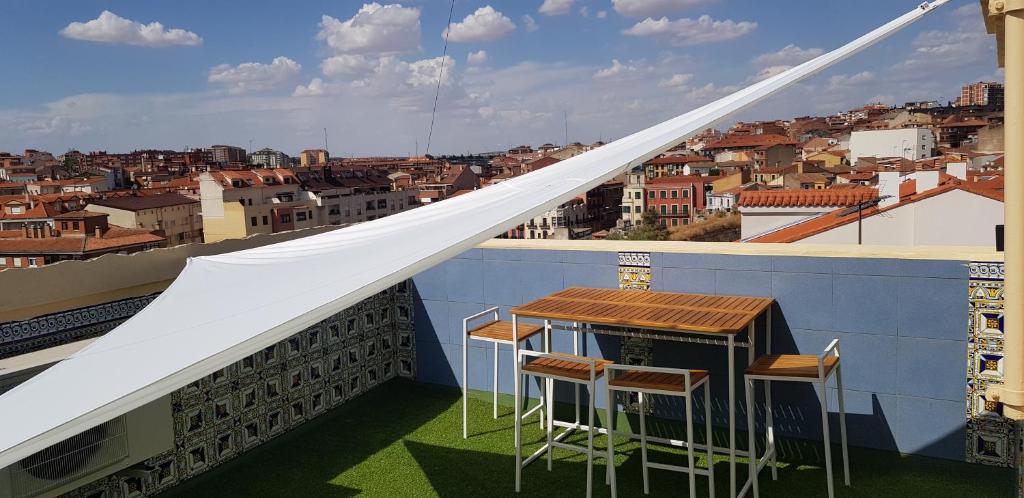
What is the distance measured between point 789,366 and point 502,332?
1745mm

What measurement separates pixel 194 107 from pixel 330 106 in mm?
20493

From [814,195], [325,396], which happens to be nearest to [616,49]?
[814,195]

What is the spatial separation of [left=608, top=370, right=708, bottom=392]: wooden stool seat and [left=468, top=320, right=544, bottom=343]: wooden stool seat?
101 cm

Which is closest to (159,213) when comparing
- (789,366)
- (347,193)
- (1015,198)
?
(347,193)

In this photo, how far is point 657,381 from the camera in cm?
369

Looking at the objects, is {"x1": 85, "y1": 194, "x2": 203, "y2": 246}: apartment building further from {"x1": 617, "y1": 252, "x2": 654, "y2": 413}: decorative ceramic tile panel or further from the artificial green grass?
{"x1": 617, "y1": 252, "x2": 654, "y2": 413}: decorative ceramic tile panel

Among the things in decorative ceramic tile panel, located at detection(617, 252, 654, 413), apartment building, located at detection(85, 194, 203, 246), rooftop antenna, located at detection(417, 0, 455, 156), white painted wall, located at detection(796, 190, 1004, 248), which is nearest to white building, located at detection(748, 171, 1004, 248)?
white painted wall, located at detection(796, 190, 1004, 248)

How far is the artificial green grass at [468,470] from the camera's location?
13.2ft

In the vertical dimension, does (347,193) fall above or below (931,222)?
above

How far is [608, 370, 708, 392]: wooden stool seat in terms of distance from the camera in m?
3.61

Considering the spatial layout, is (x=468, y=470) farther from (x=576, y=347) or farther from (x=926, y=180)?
(x=926, y=180)

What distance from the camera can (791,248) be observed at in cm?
449

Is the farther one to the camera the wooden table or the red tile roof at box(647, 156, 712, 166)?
the red tile roof at box(647, 156, 712, 166)

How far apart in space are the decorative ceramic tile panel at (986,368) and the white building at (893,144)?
35553 millimetres
